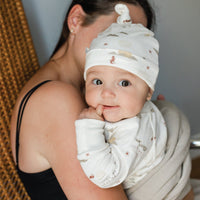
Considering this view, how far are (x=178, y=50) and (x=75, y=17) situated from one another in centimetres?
119

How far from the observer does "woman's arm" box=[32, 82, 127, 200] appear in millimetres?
868

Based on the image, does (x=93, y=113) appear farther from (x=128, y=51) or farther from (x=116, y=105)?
(x=128, y=51)

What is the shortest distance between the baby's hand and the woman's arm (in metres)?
0.03

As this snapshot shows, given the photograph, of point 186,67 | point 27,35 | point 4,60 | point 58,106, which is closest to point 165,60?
point 186,67

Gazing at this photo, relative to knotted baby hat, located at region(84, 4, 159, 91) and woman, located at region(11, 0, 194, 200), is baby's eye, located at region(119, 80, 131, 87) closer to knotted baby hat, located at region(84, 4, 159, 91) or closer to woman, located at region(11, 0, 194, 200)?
knotted baby hat, located at region(84, 4, 159, 91)

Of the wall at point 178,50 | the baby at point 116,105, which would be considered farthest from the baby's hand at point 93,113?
the wall at point 178,50

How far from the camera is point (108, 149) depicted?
0.86 meters

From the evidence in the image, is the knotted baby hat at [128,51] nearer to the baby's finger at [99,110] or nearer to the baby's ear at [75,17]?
the baby's finger at [99,110]

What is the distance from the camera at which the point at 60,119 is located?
88cm

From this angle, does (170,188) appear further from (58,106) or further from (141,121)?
(58,106)

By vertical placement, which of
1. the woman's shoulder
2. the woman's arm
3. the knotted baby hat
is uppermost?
the knotted baby hat

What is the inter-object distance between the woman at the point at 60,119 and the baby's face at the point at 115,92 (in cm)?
8

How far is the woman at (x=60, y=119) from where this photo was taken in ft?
2.87

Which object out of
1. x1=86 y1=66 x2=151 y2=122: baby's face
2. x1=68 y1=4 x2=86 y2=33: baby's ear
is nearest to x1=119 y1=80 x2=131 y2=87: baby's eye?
x1=86 y1=66 x2=151 y2=122: baby's face
